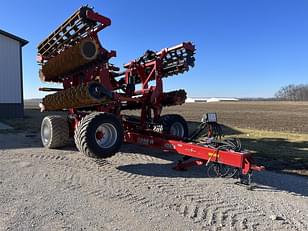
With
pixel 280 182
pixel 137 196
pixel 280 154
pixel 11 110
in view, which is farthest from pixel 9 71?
pixel 280 182

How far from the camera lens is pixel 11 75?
2100 cm

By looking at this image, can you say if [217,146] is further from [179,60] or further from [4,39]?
[4,39]

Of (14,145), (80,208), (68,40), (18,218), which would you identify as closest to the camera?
(18,218)

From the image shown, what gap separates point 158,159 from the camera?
7.41 metres

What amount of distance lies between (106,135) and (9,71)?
16.9 m

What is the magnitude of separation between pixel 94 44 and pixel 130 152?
2847 mm

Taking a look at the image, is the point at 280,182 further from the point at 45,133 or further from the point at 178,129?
the point at 45,133

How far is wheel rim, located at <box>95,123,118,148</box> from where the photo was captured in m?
6.35

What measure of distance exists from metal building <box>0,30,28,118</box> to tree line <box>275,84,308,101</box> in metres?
144

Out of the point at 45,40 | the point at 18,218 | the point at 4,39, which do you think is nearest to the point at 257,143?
the point at 45,40

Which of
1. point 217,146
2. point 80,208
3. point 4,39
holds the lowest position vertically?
point 80,208

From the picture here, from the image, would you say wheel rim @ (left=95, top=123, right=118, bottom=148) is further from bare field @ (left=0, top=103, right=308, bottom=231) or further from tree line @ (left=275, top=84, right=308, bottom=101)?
tree line @ (left=275, top=84, right=308, bottom=101)

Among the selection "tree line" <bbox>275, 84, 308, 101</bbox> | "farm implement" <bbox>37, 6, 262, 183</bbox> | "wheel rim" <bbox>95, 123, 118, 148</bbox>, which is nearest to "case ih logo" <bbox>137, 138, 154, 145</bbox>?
"farm implement" <bbox>37, 6, 262, 183</bbox>

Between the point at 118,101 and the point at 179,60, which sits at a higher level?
the point at 179,60
